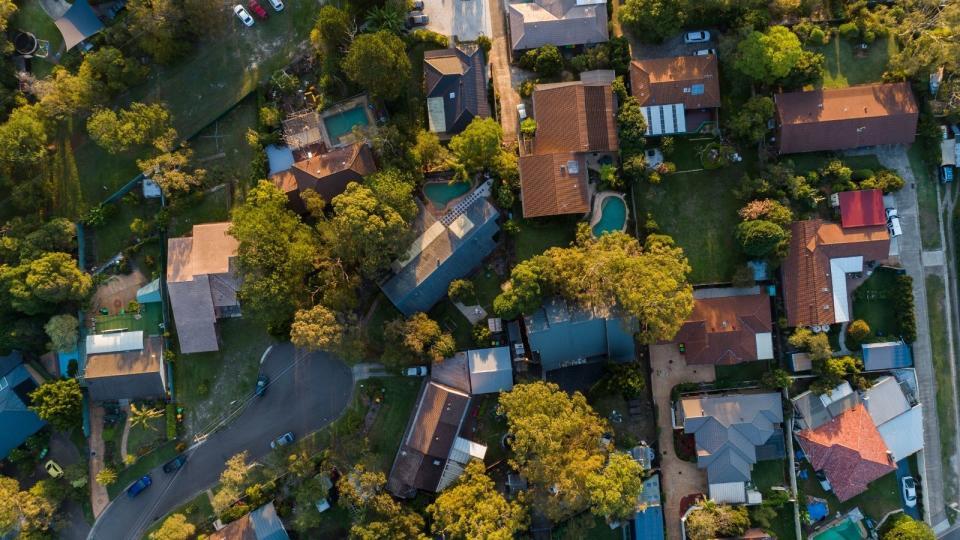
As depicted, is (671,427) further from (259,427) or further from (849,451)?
(259,427)

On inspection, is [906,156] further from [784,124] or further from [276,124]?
Result: [276,124]

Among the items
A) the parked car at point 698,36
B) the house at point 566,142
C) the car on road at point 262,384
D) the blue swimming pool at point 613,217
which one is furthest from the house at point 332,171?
the parked car at point 698,36

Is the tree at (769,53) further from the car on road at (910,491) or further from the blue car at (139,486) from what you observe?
the blue car at (139,486)

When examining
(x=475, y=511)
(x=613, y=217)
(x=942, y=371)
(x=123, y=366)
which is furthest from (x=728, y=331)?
(x=123, y=366)

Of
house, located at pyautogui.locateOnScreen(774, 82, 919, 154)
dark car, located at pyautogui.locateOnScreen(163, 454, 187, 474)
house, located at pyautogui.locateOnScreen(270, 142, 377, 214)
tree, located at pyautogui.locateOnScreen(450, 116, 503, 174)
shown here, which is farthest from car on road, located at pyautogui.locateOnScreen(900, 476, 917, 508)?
dark car, located at pyautogui.locateOnScreen(163, 454, 187, 474)

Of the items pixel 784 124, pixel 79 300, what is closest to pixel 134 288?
pixel 79 300
